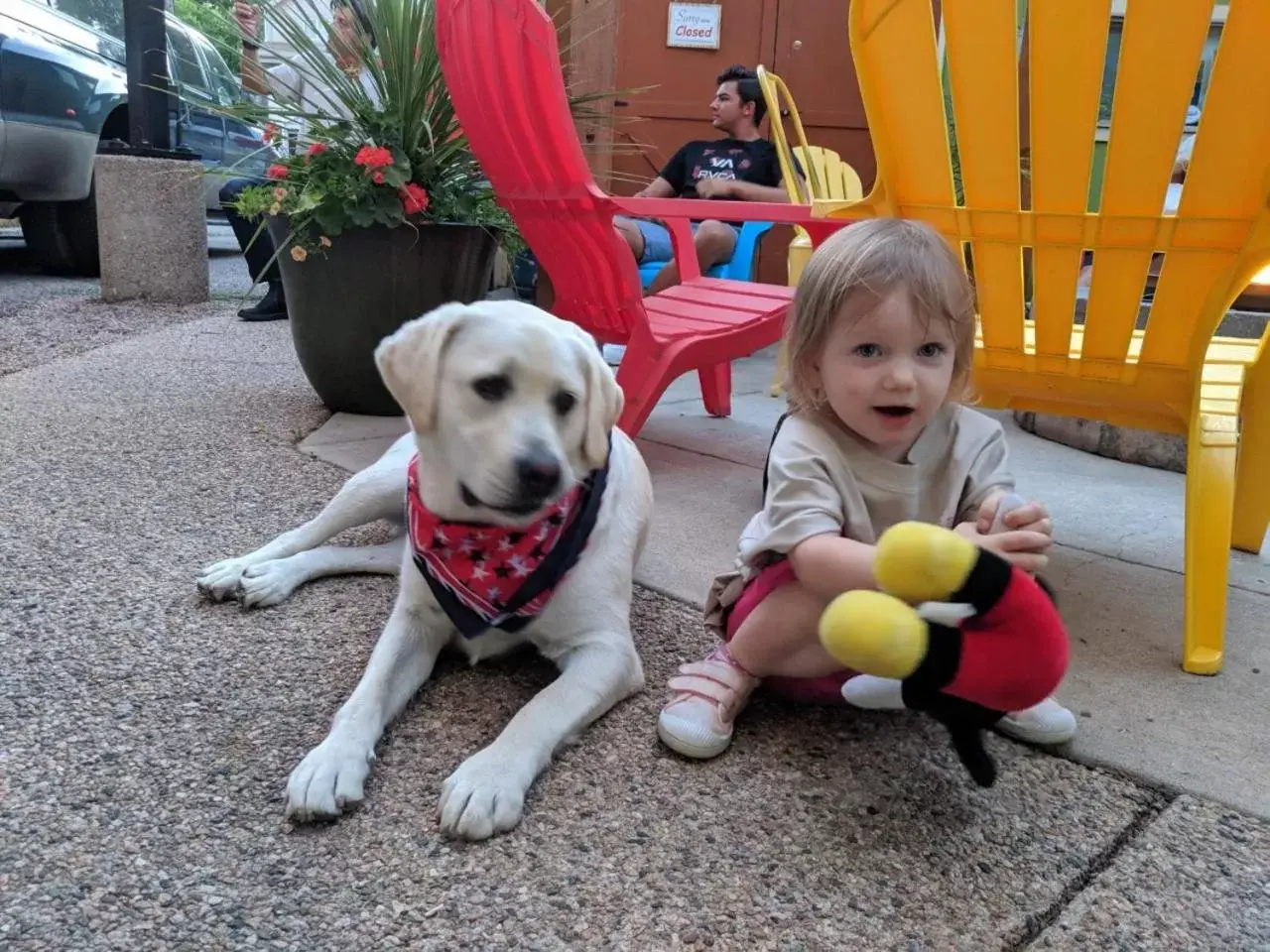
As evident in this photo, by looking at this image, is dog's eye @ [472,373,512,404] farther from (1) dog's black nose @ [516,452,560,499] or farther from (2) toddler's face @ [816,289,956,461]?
(2) toddler's face @ [816,289,956,461]

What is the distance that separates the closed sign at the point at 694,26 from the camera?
7961 mm

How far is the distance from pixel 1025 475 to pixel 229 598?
3.00 m

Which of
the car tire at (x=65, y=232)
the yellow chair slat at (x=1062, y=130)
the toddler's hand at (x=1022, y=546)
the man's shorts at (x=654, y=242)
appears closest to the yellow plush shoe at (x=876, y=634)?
the toddler's hand at (x=1022, y=546)

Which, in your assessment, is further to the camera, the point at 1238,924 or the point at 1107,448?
the point at 1107,448

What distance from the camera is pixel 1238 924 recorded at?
1391 mm

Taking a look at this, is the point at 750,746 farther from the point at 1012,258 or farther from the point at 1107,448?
the point at 1107,448

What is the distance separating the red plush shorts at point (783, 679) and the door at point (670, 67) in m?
6.53

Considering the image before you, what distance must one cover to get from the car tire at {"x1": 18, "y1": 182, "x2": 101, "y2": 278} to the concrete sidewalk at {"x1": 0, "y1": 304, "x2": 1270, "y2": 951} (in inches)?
267

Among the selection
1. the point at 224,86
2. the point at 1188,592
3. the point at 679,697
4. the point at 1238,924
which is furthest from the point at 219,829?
the point at 224,86

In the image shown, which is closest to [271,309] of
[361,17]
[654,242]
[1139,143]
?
[654,242]

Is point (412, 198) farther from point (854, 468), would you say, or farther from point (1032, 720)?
point (1032, 720)

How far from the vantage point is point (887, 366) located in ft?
5.61

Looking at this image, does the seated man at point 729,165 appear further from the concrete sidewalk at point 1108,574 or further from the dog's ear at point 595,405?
the dog's ear at point 595,405

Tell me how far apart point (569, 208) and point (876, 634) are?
→ 7.76 feet
